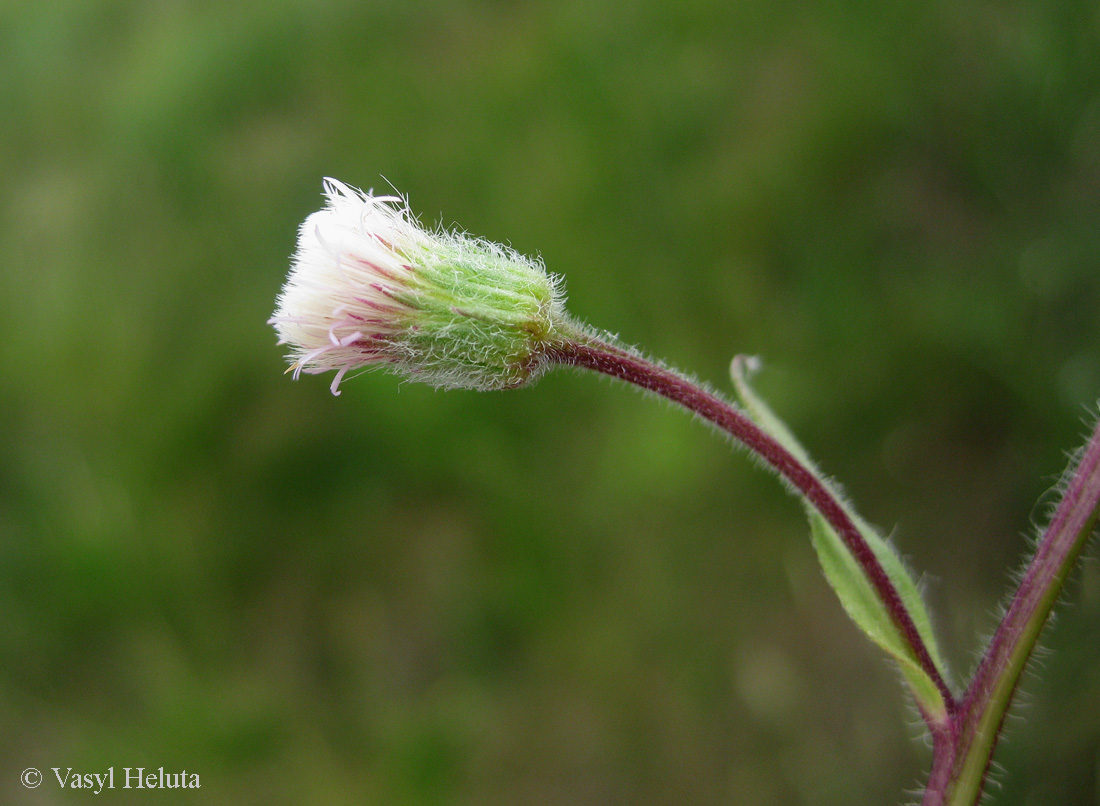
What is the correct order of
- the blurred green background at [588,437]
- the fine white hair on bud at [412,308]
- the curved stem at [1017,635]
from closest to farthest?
the curved stem at [1017,635], the fine white hair on bud at [412,308], the blurred green background at [588,437]

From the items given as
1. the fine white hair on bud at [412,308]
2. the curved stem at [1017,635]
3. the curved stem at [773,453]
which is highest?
the fine white hair on bud at [412,308]

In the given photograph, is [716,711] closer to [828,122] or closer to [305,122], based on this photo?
[828,122]

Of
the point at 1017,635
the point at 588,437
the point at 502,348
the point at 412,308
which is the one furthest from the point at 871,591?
the point at 588,437

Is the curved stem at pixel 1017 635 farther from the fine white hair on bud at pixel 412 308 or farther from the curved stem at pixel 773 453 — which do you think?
the fine white hair on bud at pixel 412 308

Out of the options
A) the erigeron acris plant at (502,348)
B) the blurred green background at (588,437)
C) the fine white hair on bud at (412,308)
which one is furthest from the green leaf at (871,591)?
the blurred green background at (588,437)

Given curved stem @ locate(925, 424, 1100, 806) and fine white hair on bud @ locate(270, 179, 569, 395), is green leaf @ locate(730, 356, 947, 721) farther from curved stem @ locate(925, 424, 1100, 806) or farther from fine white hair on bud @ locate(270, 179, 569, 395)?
fine white hair on bud @ locate(270, 179, 569, 395)

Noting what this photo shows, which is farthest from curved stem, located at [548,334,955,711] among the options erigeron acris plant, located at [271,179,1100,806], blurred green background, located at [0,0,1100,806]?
blurred green background, located at [0,0,1100,806]
